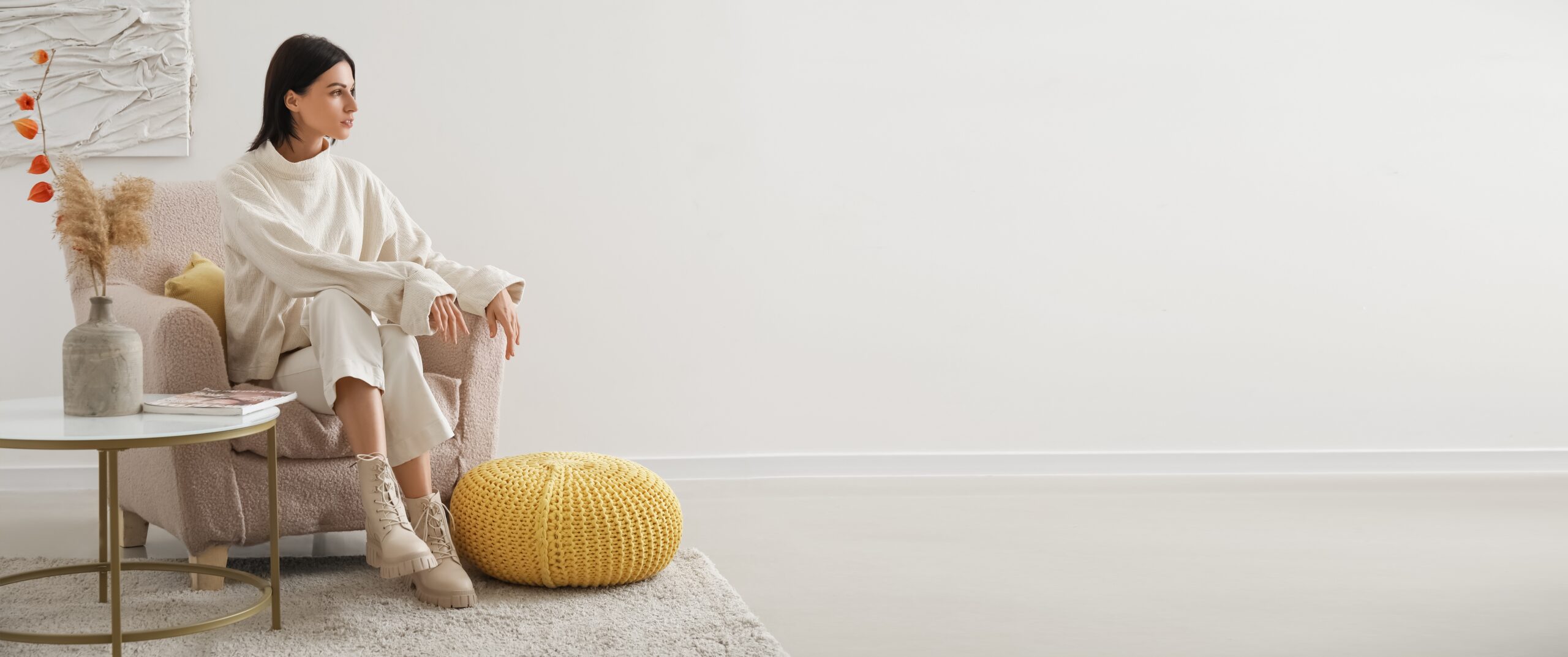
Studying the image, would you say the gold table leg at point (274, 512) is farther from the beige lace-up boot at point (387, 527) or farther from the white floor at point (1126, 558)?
the white floor at point (1126, 558)

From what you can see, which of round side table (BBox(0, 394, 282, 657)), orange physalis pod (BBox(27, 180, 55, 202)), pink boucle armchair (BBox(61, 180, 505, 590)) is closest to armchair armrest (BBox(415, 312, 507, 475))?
pink boucle armchair (BBox(61, 180, 505, 590))

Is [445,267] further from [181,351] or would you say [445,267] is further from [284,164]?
[181,351]

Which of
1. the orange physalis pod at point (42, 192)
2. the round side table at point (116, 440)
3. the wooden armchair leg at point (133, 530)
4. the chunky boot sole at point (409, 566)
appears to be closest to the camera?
the round side table at point (116, 440)

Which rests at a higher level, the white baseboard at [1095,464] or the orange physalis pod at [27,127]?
the orange physalis pod at [27,127]

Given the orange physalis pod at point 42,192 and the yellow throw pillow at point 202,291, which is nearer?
the orange physalis pod at point 42,192

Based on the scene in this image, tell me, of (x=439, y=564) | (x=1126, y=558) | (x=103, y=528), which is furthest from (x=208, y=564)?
(x=1126, y=558)

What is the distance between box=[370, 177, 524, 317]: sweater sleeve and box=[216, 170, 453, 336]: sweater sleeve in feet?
0.35

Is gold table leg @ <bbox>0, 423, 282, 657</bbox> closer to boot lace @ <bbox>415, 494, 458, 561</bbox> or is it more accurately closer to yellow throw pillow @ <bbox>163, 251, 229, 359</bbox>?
boot lace @ <bbox>415, 494, 458, 561</bbox>

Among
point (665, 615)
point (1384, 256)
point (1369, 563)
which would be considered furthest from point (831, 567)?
point (1384, 256)

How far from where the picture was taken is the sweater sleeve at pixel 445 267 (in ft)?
6.84

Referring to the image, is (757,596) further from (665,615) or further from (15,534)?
(15,534)

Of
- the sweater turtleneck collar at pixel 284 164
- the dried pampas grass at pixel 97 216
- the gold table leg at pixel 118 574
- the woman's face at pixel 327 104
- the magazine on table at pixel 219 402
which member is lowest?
the gold table leg at pixel 118 574

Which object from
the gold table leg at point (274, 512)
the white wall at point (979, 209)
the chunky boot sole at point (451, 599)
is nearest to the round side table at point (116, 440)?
the gold table leg at point (274, 512)

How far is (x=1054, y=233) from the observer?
11.2 feet
